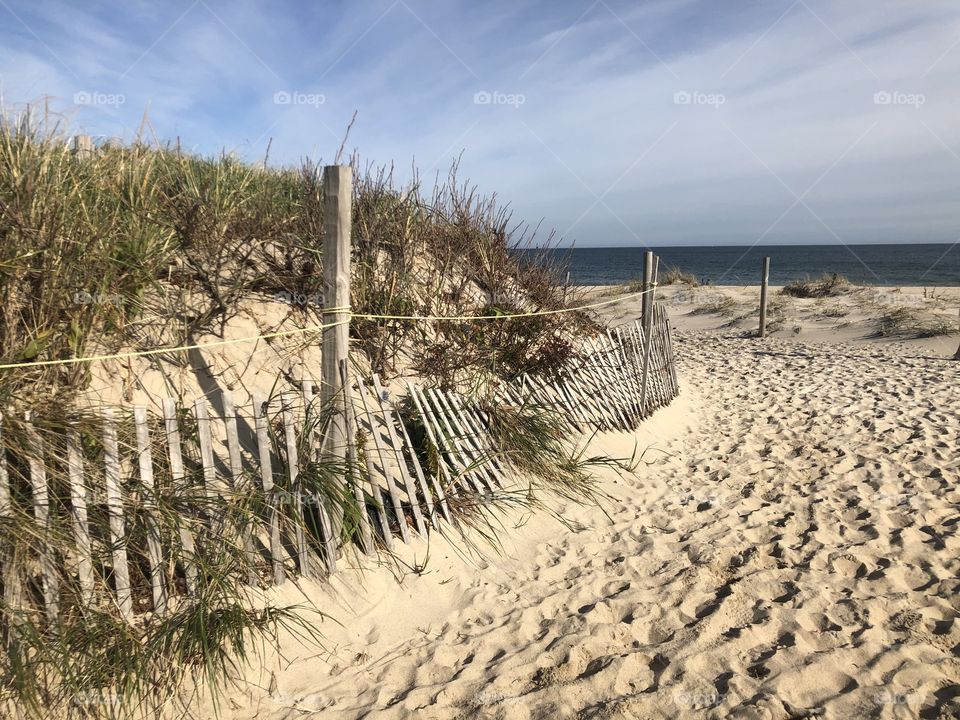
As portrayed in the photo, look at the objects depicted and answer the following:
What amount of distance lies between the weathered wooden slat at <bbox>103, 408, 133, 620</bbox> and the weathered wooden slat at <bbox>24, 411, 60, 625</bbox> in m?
0.21

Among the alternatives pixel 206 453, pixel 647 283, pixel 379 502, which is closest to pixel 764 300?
pixel 647 283

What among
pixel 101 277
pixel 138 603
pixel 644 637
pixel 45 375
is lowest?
pixel 644 637

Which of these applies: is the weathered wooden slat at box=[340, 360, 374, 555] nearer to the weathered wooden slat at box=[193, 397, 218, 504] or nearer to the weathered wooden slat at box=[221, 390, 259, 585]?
the weathered wooden slat at box=[221, 390, 259, 585]

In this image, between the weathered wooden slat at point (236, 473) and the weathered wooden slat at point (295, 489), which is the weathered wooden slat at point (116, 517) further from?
the weathered wooden slat at point (295, 489)

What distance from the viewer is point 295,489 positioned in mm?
3090

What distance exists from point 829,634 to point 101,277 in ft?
14.3

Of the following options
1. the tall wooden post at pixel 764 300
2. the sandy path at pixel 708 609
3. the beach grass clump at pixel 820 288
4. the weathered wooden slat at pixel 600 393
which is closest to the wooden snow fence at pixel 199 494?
the sandy path at pixel 708 609

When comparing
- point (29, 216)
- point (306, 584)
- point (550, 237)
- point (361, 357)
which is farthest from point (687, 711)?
point (550, 237)

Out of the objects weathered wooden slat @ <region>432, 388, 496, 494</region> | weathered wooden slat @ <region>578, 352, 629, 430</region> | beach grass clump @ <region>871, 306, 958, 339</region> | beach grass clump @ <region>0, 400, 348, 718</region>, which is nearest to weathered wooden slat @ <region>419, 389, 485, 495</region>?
weathered wooden slat @ <region>432, 388, 496, 494</region>

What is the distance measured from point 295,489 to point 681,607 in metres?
2.04

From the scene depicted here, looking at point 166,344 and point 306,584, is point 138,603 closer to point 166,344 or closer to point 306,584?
point 306,584

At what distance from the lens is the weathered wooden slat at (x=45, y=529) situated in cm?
238

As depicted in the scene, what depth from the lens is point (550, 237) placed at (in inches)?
261

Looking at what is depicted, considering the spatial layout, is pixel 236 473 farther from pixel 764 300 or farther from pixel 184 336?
pixel 764 300
